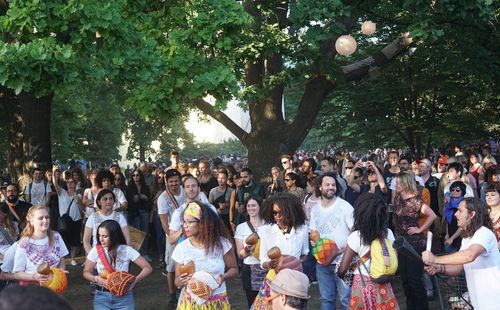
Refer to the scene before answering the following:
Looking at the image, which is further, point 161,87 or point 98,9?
point 161,87

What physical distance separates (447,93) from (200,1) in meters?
11.6

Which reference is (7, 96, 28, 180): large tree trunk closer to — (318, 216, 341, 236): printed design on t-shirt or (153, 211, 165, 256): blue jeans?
(153, 211, 165, 256): blue jeans

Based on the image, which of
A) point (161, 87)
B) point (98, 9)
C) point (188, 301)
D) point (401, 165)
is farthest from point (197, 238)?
point (401, 165)

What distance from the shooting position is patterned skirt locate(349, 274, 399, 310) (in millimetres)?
5480

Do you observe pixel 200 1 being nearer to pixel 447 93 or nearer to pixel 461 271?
pixel 461 271

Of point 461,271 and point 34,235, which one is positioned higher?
point 34,235

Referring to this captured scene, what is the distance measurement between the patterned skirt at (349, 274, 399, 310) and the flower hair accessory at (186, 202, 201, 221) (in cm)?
148

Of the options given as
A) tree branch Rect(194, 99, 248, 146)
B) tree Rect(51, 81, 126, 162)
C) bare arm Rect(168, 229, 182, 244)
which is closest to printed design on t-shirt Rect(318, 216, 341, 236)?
bare arm Rect(168, 229, 182, 244)

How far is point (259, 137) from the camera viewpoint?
1513cm

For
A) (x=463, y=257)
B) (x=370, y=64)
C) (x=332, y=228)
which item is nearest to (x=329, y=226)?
(x=332, y=228)

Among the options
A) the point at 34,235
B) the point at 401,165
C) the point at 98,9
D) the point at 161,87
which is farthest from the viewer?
the point at 401,165

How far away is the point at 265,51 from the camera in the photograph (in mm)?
12023

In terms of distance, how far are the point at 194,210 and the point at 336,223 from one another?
1849mm

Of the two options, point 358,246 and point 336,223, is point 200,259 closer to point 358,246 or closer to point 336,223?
point 358,246
